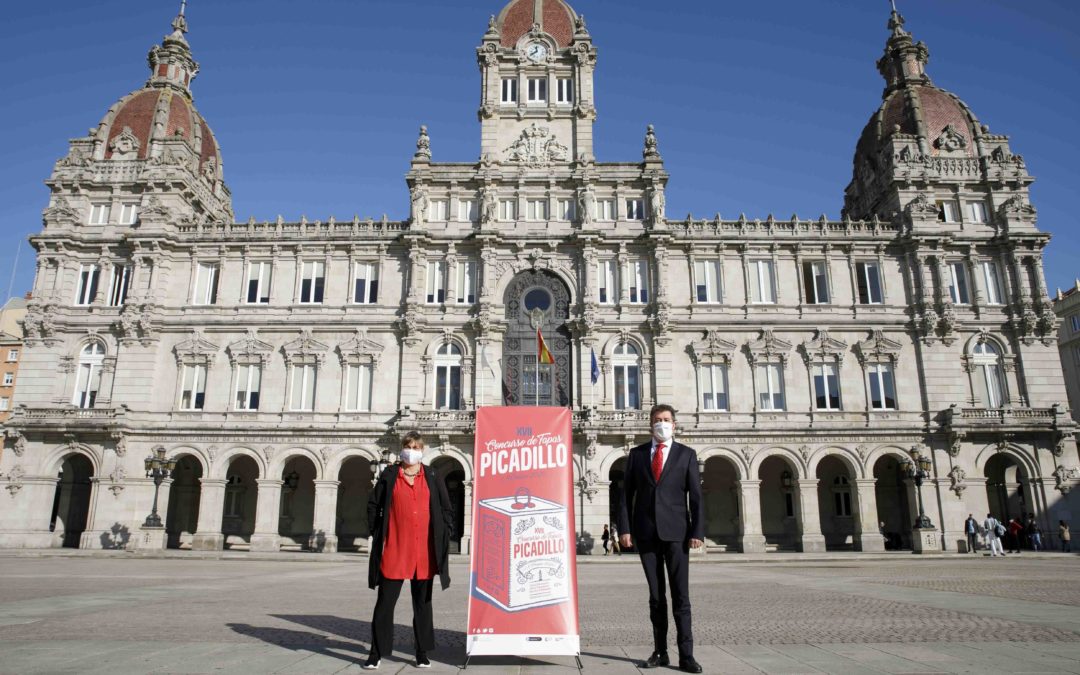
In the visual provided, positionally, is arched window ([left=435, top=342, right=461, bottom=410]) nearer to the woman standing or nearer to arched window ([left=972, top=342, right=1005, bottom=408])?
arched window ([left=972, top=342, right=1005, bottom=408])

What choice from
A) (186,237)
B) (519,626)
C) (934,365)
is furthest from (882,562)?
(186,237)

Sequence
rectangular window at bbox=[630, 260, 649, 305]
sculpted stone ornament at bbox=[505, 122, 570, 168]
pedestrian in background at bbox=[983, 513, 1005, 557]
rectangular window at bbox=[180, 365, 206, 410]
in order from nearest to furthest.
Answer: pedestrian in background at bbox=[983, 513, 1005, 557] < rectangular window at bbox=[180, 365, 206, 410] < rectangular window at bbox=[630, 260, 649, 305] < sculpted stone ornament at bbox=[505, 122, 570, 168]

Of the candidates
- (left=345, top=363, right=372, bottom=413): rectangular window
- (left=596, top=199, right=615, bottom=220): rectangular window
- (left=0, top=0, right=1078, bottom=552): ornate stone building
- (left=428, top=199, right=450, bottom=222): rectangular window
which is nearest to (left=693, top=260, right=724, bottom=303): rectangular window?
(left=0, top=0, right=1078, bottom=552): ornate stone building

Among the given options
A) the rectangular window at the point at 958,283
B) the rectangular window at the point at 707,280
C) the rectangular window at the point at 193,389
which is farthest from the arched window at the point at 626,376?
the rectangular window at the point at 193,389

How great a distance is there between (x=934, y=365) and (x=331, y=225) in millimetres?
36665

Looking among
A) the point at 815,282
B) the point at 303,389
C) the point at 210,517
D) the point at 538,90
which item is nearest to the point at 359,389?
the point at 303,389

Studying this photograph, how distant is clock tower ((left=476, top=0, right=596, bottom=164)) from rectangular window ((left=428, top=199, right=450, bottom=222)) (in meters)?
4.03

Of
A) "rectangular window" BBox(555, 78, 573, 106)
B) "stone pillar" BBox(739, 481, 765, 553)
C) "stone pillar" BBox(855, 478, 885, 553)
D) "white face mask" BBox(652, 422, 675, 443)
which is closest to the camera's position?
"white face mask" BBox(652, 422, 675, 443)

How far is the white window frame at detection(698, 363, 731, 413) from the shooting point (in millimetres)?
38969

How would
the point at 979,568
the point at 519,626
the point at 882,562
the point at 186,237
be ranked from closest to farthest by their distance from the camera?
the point at 519,626 < the point at 979,568 < the point at 882,562 < the point at 186,237

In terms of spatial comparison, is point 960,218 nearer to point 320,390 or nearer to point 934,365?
point 934,365

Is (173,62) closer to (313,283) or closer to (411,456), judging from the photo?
(313,283)

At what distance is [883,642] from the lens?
9031mm

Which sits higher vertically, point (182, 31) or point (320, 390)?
point (182, 31)
